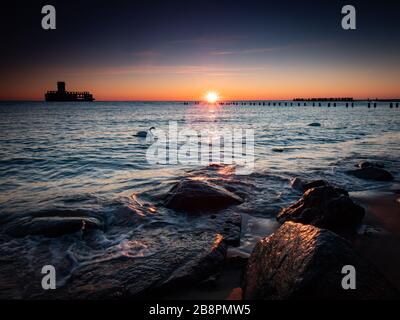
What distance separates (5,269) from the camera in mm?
4445

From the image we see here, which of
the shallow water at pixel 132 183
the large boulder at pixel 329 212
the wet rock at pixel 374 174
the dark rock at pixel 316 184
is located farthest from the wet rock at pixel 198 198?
the wet rock at pixel 374 174

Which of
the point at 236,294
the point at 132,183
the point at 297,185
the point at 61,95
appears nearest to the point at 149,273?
the point at 236,294

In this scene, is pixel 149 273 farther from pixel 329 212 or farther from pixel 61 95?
pixel 61 95

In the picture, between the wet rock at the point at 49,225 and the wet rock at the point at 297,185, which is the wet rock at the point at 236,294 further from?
the wet rock at the point at 297,185

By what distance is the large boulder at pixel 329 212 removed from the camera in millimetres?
5531

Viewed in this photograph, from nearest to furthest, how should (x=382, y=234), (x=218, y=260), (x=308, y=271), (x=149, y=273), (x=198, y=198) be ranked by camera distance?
(x=308, y=271) < (x=149, y=273) < (x=218, y=260) < (x=382, y=234) < (x=198, y=198)

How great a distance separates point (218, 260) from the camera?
450 centimetres

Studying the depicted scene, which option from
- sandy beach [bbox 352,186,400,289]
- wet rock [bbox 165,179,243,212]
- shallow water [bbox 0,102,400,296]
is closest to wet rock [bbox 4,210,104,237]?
shallow water [bbox 0,102,400,296]

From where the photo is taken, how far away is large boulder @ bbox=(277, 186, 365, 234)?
18.1ft

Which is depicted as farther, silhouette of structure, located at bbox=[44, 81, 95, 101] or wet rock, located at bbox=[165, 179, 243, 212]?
silhouette of structure, located at bbox=[44, 81, 95, 101]

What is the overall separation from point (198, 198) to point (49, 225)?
3509 millimetres

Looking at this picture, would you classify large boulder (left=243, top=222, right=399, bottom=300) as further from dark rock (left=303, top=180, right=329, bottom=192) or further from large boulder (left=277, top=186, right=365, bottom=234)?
dark rock (left=303, top=180, right=329, bottom=192)

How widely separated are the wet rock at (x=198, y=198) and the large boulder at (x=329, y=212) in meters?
1.88

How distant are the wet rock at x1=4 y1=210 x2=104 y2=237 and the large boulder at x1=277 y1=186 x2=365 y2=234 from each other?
14.8 feet
